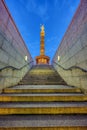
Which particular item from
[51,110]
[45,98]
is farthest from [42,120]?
[45,98]

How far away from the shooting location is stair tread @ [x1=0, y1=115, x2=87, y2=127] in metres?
2.71

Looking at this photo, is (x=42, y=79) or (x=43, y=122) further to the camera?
(x=42, y=79)

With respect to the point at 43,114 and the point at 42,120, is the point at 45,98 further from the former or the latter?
the point at 42,120

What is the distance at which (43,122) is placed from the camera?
2.80m

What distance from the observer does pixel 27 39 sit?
185000 millimetres

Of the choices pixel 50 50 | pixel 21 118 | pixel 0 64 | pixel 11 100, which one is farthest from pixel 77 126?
pixel 50 50

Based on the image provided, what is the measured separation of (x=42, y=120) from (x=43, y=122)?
0.30ft

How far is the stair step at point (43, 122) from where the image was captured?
2641 mm

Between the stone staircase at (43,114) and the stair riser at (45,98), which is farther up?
the stair riser at (45,98)

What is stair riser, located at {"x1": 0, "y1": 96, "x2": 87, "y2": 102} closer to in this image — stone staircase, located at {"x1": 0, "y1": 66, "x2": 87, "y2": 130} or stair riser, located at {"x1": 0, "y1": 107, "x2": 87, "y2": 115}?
stone staircase, located at {"x1": 0, "y1": 66, "x2": 87, "y2": 130}

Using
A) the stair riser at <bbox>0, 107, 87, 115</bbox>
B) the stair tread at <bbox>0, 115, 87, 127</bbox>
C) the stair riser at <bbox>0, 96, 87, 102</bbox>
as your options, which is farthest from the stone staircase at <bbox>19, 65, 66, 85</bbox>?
the stair tread at <bbox>0, 115, 87, 127</bbox>

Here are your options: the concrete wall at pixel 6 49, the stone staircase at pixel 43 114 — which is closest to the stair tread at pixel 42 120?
the stone staircase at pixel 43 114

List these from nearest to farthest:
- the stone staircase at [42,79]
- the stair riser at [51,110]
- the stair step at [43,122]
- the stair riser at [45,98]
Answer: the stair step at [43,122], the stair riser at [51,110], the stair riser at [45,98], the stone staircase at [42,79]

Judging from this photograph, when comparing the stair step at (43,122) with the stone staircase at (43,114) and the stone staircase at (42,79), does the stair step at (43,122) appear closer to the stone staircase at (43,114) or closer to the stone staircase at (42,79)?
the stone staircase at (43,114)
